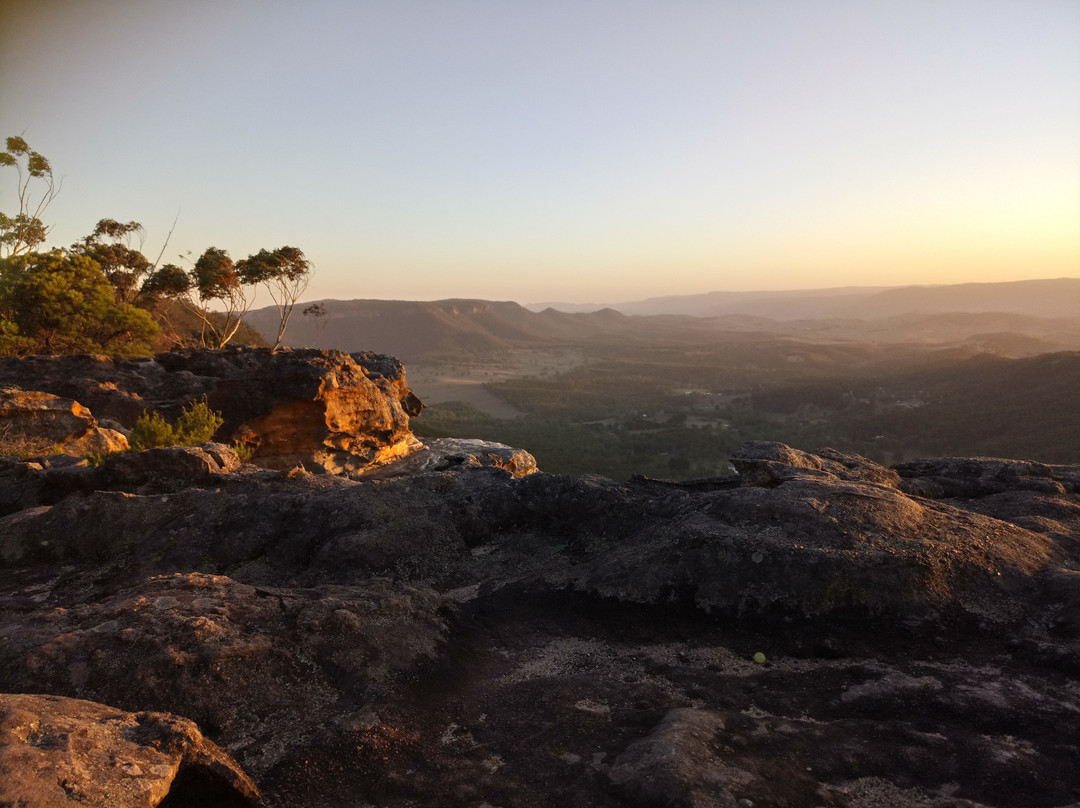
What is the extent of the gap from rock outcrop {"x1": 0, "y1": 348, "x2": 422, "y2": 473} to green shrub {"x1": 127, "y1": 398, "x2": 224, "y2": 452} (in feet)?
7.86

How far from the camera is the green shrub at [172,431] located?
12727 millimetres

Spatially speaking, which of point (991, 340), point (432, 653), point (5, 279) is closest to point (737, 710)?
point (432, 653)

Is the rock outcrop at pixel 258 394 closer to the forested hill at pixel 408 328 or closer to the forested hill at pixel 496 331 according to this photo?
the forested hill at pixel 496 331

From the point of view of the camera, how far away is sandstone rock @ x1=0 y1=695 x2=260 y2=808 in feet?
9.37

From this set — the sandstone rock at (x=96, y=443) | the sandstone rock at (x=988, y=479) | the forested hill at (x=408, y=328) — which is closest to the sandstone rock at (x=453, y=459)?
the sandstone rock at (x=96, y=443)

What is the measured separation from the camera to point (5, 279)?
66.0 feet

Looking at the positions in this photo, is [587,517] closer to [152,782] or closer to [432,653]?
[432,653]

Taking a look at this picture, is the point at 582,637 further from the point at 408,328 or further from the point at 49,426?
the point at 408,328

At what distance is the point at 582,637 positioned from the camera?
20.3 feet

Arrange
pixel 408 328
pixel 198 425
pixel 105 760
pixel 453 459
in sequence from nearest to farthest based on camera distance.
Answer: pixel 105 760, pixel 198 425, pixel 453 459, pixel 408 328

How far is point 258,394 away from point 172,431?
14.9ft

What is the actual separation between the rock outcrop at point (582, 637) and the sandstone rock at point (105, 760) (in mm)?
427

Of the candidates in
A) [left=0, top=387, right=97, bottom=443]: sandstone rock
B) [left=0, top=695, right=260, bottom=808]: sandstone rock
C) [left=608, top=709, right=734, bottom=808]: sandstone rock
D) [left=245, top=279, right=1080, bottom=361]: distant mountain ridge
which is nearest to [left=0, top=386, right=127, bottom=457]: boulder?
[left=0, top=387, right=97, bottom=443]: sandstone rock

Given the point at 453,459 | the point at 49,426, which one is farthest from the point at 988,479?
the point at 49,426
